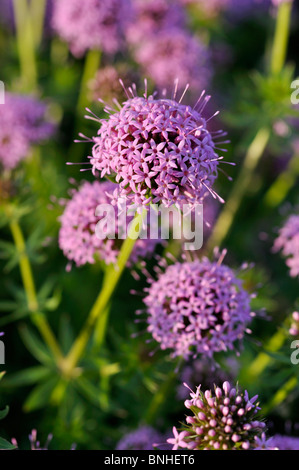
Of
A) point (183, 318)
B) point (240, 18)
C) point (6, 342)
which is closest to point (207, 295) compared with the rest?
point (183, 318)

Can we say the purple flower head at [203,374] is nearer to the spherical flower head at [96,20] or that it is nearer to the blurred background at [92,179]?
the blurred background at [92,179]

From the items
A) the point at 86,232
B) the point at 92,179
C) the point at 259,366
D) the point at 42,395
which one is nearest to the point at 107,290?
the point at 86,232

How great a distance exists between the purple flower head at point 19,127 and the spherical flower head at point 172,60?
117cm

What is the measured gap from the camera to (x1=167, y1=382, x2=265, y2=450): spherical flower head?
209 cm

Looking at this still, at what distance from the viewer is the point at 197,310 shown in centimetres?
262

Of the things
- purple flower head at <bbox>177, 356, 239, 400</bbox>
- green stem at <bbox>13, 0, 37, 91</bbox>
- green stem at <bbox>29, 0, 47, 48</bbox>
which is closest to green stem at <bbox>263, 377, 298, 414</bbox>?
purple flower head at <bbox>177, 356, 239, 400</bbox>

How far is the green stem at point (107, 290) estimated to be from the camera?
8.01ft

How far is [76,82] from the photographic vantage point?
6.11 metres

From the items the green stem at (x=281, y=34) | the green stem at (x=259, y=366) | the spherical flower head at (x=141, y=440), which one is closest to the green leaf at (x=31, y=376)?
the spherical flower head at (x=141, y=440)

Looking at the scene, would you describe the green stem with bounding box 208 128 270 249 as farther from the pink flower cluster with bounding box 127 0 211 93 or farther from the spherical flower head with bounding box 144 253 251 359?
the spherical flower head with bounding box 144 253 251 359

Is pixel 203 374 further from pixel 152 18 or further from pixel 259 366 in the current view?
pixel 152 18

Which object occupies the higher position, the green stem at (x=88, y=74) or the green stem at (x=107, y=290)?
the green stem at (x=88, y=74)

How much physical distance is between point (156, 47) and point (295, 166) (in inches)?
78.1

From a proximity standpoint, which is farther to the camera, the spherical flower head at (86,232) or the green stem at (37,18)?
the green stem at (37,18)
